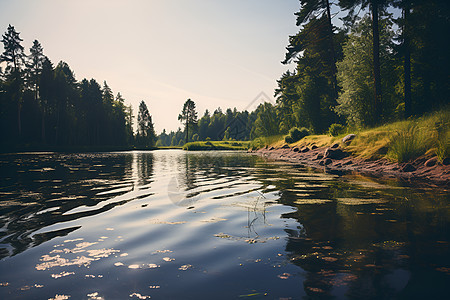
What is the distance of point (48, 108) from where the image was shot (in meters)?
58.7

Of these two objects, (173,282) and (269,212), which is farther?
(269,212)

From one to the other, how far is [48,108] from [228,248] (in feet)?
224

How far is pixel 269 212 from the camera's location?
573cm

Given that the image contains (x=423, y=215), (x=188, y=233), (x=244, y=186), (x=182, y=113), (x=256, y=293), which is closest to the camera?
(x=256, y=293)

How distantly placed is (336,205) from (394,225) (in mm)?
1648

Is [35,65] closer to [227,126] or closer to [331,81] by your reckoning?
[331,81]

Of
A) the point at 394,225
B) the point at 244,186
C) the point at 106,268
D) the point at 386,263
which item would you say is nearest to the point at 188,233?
the point at 106,268

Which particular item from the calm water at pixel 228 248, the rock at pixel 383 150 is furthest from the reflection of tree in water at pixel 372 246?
the rock at pixel 383 150

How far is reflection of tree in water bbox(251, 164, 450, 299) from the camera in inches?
102

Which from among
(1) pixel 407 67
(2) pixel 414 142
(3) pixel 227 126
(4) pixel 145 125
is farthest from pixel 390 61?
(3) pixel 227 126

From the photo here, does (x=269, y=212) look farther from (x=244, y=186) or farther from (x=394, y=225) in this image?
(x=244, y=186)

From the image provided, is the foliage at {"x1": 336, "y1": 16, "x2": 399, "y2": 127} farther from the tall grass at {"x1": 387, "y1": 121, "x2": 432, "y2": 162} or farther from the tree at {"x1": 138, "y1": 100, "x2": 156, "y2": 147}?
the tree at {"x1": 138, "y1": 100, "x2": 156, "y2": 147}

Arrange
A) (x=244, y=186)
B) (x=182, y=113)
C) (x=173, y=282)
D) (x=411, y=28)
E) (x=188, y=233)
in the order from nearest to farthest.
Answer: (x=173, y=282)
(x=188, y=233)
(x=244, y=186)
(x=411, y=28)
(x=182, y=113)

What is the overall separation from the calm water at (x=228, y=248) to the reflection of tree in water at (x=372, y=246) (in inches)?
0.7
